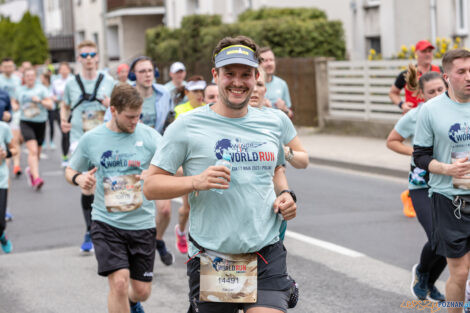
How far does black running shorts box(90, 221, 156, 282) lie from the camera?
5906mm

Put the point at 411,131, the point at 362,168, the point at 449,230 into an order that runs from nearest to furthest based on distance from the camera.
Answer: the point at 449,230, the point at 411,131, the point at 362,168

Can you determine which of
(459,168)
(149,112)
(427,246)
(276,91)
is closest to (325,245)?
(149,112)

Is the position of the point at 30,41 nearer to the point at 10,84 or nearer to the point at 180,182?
the point at 10,84

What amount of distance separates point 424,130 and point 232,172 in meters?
1.84

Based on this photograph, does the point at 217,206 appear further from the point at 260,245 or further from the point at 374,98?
the point at 374,98

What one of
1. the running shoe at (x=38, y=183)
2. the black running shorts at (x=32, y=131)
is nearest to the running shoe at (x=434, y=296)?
the running shoe at (x=38, y=183)

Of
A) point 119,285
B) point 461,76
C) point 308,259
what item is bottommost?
point 308,259

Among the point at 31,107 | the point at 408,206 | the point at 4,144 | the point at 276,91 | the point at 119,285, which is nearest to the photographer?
the point at 119,285

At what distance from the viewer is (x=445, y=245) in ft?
18.0

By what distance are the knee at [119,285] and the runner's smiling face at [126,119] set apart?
108 centimetres

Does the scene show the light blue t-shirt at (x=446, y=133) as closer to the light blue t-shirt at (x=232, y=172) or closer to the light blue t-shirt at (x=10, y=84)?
the light blue t-shirt at (x=232, y=172)

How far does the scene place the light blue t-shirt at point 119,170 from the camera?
607 cm

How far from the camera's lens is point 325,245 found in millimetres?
8867

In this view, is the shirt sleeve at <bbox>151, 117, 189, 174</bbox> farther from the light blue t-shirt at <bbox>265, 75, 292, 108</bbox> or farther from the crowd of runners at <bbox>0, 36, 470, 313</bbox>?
the light blue t-shirt at <bbox>265, 75, 292, 108</bbox>
